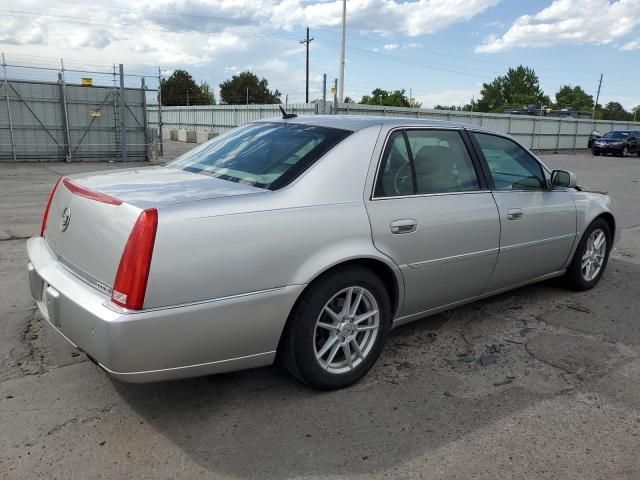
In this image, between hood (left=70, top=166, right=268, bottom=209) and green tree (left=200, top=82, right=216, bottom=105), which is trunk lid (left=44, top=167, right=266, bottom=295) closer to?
hood (left=70, top=166, right=268, bottom=209)

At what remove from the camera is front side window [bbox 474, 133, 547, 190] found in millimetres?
3971

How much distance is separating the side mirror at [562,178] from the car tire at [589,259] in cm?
62

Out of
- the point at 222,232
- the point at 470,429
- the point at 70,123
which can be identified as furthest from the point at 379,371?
the point at 70,123

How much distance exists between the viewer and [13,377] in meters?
3.10

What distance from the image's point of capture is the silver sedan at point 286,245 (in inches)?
94.0

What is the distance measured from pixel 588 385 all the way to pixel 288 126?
8.23ft

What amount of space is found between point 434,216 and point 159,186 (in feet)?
5.44

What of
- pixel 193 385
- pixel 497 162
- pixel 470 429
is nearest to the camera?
pixel 470 429

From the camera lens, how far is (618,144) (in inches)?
1243

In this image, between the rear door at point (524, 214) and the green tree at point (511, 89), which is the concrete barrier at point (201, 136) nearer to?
the rear door at point (524, 214)

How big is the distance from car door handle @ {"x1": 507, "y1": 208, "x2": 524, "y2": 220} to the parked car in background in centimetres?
3240

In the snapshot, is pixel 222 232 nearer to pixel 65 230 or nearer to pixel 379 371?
pixel 65 230

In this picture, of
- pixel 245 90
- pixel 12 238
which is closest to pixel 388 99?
pixel 245 90

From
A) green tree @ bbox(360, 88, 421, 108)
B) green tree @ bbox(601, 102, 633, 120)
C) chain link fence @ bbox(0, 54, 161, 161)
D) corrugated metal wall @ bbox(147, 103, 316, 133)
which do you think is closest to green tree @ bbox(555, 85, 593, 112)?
green tree @ bbox(601, 102, 633, 120)
